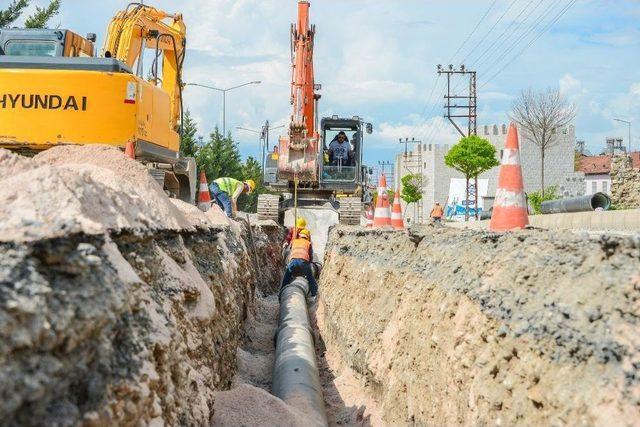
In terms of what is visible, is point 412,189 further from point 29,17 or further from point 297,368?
point 297,368

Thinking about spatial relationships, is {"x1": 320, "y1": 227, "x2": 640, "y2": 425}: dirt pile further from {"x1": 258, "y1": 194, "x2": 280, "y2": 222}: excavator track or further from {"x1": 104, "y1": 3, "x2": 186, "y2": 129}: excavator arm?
{"x1": 258, "y1": 194, "x2": 280, "y2": 222}: excavator track

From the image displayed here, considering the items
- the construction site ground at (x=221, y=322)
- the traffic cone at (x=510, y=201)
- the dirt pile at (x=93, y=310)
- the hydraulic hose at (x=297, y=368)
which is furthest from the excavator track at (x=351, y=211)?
the dirt pile at (x=93, y=310)

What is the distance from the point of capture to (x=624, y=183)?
2361cm

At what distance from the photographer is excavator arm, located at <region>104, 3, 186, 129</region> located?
11836mm

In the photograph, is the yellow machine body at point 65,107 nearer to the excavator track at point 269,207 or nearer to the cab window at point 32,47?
the cab window at point 32,47

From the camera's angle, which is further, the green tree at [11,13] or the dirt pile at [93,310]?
the green tree at [11,13]

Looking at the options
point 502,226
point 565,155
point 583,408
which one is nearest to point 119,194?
point 583,408

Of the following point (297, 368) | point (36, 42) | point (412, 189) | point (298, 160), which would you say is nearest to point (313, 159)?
point (298, 160)

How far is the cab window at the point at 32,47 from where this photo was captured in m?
10.3

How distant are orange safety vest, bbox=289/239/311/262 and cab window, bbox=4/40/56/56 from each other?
5.49 meters

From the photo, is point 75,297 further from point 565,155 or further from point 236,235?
point 565,155

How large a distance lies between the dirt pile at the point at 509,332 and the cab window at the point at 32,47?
6.20 metres

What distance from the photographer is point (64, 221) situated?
2770 millimetres

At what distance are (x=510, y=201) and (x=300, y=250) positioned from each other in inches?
302
